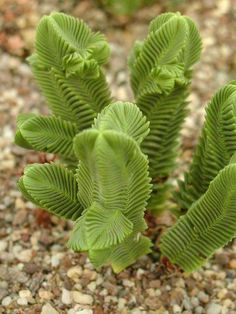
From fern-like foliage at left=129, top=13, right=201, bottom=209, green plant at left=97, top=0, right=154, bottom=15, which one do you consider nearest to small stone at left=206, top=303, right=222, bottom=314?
fern-like foliage at left=129, top=13, right=201, bottom=209

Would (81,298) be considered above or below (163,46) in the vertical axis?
below

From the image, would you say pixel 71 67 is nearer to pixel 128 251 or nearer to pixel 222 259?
pixel 128 251

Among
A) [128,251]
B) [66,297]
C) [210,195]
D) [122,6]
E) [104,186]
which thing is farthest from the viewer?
[122,6]

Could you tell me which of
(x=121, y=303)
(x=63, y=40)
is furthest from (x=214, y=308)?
(x=63, y=40)

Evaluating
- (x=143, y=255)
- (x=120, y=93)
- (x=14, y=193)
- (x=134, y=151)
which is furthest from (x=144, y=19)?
(x=134, y=151)

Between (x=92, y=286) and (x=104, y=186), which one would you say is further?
(x=92, y=286)

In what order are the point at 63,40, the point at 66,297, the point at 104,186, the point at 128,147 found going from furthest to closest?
the point at 66,297, the point at 63,40, the point at 104,186, the point at 128,147
